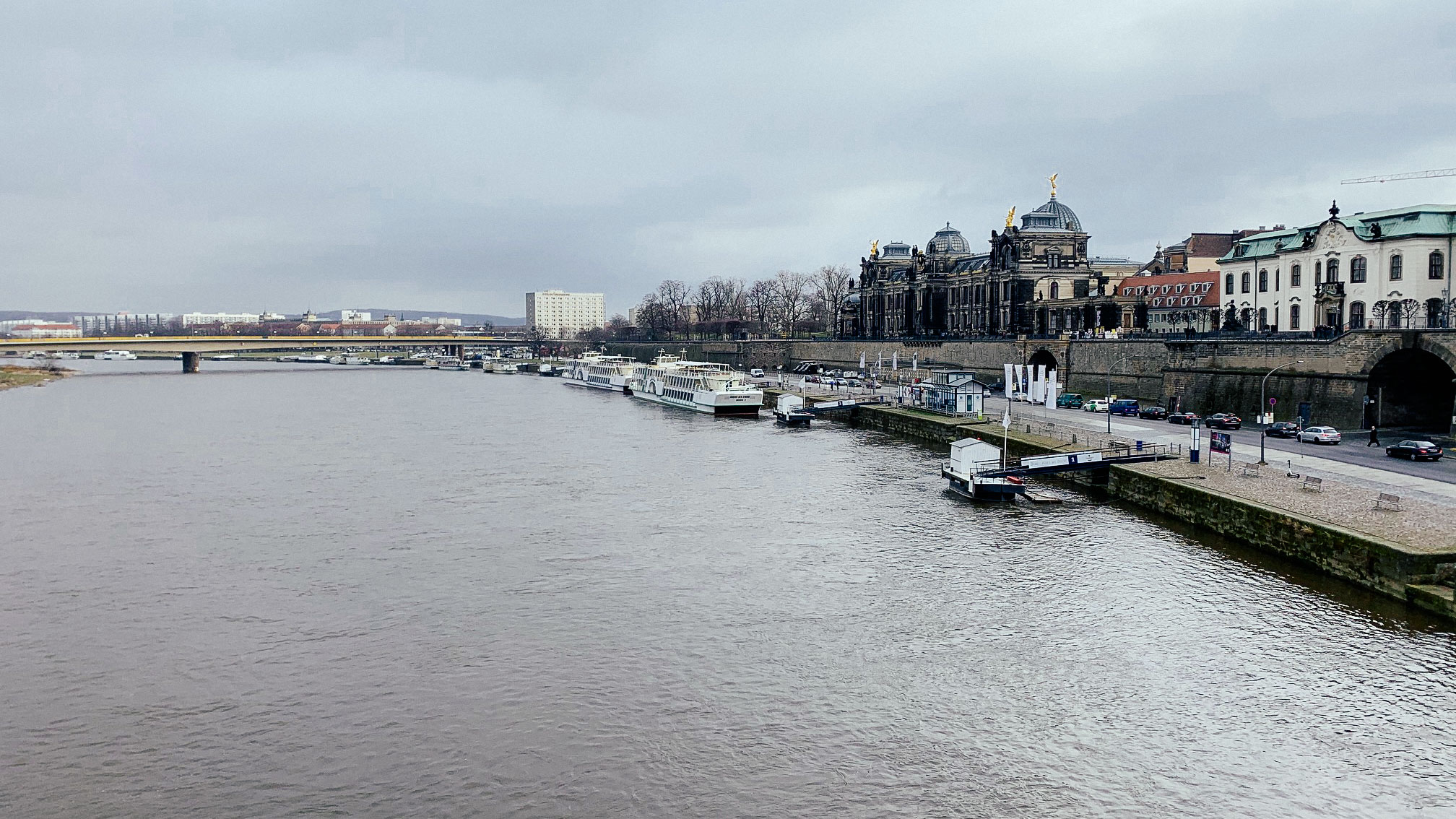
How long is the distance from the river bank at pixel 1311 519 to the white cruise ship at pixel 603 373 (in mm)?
78710

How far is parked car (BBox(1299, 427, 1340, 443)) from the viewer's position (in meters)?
43.2

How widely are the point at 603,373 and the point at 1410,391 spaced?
89.8 m

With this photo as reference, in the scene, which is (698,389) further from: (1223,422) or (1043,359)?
(1223,422)

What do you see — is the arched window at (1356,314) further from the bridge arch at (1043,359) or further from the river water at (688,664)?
the river water at (688,664)

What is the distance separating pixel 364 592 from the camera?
2728 cm

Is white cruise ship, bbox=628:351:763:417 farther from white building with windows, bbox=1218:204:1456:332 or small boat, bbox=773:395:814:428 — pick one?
white building with windows, bbox=1218:204:1456:332

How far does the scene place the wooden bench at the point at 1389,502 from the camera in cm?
2819

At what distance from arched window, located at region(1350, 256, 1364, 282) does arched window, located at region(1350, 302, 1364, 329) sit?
130 centimetres

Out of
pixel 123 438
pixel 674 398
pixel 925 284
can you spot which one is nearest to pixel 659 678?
pixel 123 438

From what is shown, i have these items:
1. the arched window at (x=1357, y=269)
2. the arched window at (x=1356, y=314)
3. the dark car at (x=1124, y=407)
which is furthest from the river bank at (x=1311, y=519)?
the arched window at (x=1357, y=269)

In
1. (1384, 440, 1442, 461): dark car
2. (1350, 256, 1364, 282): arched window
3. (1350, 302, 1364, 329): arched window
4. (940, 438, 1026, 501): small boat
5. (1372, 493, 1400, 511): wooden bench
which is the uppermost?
(1350, 256, 1364, 282): arched window

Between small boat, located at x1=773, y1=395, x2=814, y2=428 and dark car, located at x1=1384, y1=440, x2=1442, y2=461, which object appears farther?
small boat, located at x1=773, y1=395, x2=814, y2=428


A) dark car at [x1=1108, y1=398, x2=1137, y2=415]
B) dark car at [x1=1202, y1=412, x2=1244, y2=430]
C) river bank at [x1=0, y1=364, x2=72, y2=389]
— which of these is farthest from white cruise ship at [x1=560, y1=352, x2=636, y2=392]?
dark car at [x1=1202, y1=412, x2=1244, y2=430]

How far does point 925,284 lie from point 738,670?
110 m
